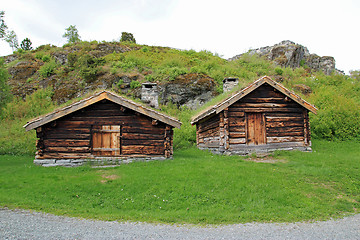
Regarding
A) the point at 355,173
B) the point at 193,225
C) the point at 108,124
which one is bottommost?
the point at 193,225

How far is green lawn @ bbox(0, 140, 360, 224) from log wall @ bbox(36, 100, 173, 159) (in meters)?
1.36

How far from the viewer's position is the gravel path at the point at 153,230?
5820mm

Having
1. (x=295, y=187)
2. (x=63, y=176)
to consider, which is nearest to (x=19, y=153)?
(x=63, y=176)

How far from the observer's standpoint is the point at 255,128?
16.2 meters

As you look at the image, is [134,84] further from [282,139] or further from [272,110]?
[282,139]

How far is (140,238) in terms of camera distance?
5703 mm

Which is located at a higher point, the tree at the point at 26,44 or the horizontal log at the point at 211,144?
the tree at the point at 26,44

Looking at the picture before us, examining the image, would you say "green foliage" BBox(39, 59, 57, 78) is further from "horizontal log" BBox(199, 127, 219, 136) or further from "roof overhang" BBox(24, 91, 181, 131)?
"horizontal log" BBox(199, 127, 219, 136)

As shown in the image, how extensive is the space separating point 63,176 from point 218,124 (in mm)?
9489

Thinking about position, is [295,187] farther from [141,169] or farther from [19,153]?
[19,153]

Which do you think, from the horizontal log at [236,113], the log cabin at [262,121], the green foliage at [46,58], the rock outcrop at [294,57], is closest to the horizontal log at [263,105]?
the log cabin at [262,121]

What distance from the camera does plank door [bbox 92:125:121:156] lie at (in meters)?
13.8

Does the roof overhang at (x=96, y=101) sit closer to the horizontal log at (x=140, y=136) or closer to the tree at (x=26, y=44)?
the horizontal log at (x=140, y=136)

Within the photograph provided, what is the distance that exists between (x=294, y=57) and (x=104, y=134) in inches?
1469
